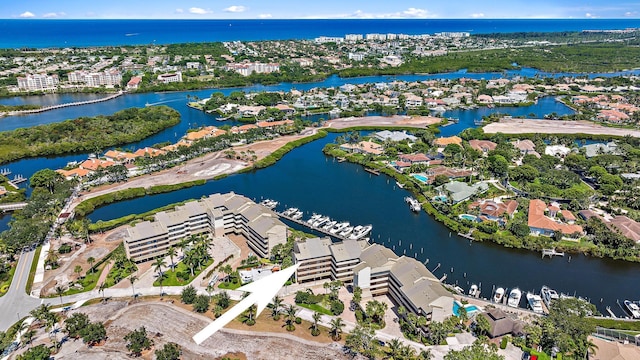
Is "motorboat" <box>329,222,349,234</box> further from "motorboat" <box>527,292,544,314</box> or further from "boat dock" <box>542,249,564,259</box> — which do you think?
"boat dock" <box>542,249,564,259</box>

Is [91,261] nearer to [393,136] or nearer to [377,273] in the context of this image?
[377,273]

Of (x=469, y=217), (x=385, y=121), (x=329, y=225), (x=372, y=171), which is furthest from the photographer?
(x=385, y=121)

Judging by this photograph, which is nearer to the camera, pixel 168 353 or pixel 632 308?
pixel 168 353

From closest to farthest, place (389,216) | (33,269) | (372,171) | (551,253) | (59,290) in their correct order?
(59,290)
(33,269)
(551,253)
(389,216)
(372,171)

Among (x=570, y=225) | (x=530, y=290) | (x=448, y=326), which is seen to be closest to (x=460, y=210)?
(x=570, y=225)

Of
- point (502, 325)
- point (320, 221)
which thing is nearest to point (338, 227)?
point (320, 221)

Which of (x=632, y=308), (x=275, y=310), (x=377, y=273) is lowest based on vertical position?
(x=632, y=308)

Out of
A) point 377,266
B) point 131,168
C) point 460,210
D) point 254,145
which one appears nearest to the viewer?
point 377,266

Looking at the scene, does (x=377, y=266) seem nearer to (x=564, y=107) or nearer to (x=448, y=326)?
(x=448, y=326)

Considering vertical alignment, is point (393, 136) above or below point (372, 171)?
above
